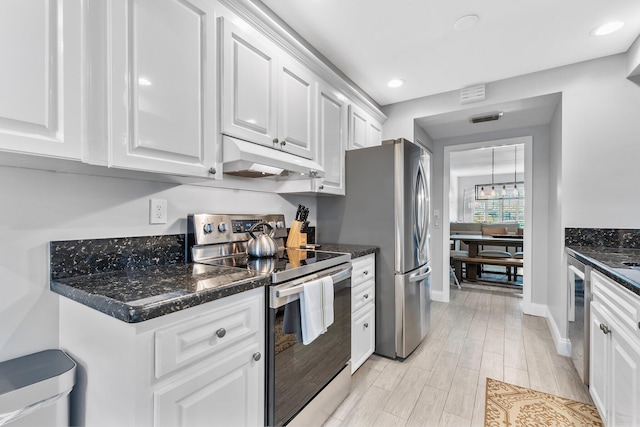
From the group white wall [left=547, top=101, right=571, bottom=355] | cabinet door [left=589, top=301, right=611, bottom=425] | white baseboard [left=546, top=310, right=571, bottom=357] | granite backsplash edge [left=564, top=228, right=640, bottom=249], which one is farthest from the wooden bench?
cabinet door [left=589, top=301, right=611, bottom=425]

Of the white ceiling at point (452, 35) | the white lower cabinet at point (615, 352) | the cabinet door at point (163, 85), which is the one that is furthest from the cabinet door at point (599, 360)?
the cabinet door at point (163, 85)

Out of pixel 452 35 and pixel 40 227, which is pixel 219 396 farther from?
pixel 452 35

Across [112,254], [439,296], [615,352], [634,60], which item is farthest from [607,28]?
[112,254]

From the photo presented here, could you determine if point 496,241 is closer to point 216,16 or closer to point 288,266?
point 288,266

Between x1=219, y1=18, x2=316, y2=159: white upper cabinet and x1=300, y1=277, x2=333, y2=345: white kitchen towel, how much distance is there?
0.86m

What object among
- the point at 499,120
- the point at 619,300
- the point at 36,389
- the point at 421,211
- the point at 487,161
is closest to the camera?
the point at 36,389

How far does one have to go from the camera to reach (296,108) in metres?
2.01

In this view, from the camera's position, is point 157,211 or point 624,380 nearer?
point 624,380

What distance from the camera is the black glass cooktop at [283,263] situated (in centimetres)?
135

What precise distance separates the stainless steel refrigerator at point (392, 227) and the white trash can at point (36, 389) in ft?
6.31

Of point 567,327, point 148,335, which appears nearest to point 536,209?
point 567,327

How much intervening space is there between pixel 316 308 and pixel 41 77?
134cm

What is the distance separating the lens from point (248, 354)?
3.87 feet

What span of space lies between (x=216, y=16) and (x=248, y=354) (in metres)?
1.55
